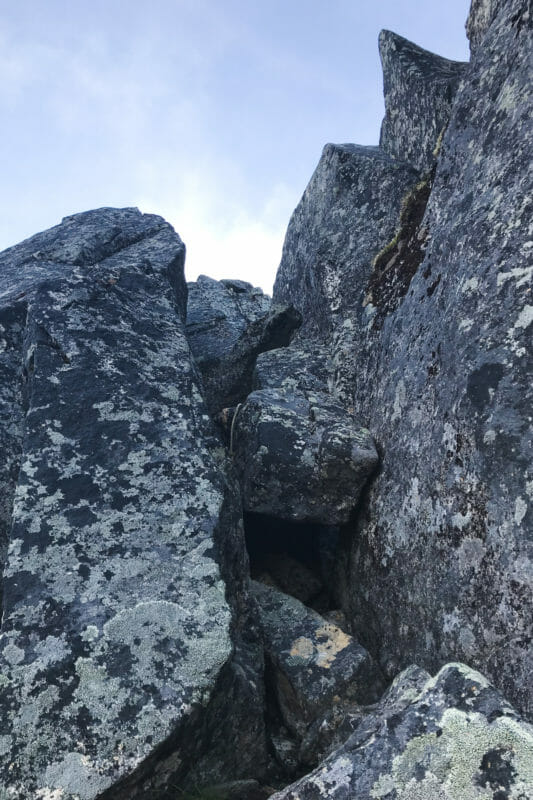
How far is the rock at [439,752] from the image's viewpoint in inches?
112

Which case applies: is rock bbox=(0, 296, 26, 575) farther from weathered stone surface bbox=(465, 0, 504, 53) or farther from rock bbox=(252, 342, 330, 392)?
weathered stone surface bbox=(465, 0, 504, 53)

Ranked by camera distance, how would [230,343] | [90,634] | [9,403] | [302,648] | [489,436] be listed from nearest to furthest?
[90,634], [489,436], [302,648], [9,403], [230,343]

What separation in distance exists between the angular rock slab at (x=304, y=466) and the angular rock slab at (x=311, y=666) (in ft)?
3.07

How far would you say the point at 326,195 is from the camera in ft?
30.9

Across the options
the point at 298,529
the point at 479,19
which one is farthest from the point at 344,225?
the point at 298,529

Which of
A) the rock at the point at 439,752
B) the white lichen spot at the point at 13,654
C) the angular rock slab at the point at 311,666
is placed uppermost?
the rock at the point at 439,752

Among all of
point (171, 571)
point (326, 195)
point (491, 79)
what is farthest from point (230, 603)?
point (326, 195)

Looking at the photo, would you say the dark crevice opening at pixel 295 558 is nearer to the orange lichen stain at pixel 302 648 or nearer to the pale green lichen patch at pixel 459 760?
the orange lichen stain at pixel 302 648

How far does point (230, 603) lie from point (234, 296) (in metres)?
7.13

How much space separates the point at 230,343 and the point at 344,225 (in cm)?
224

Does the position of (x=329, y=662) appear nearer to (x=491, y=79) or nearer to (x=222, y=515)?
(x=222, y=515)

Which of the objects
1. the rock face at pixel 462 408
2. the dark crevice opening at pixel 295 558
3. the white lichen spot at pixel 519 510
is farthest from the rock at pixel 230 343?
the white lichen spot at pixel 519 510

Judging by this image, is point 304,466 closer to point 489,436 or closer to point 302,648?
point 302,648

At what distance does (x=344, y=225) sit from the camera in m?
8.84
